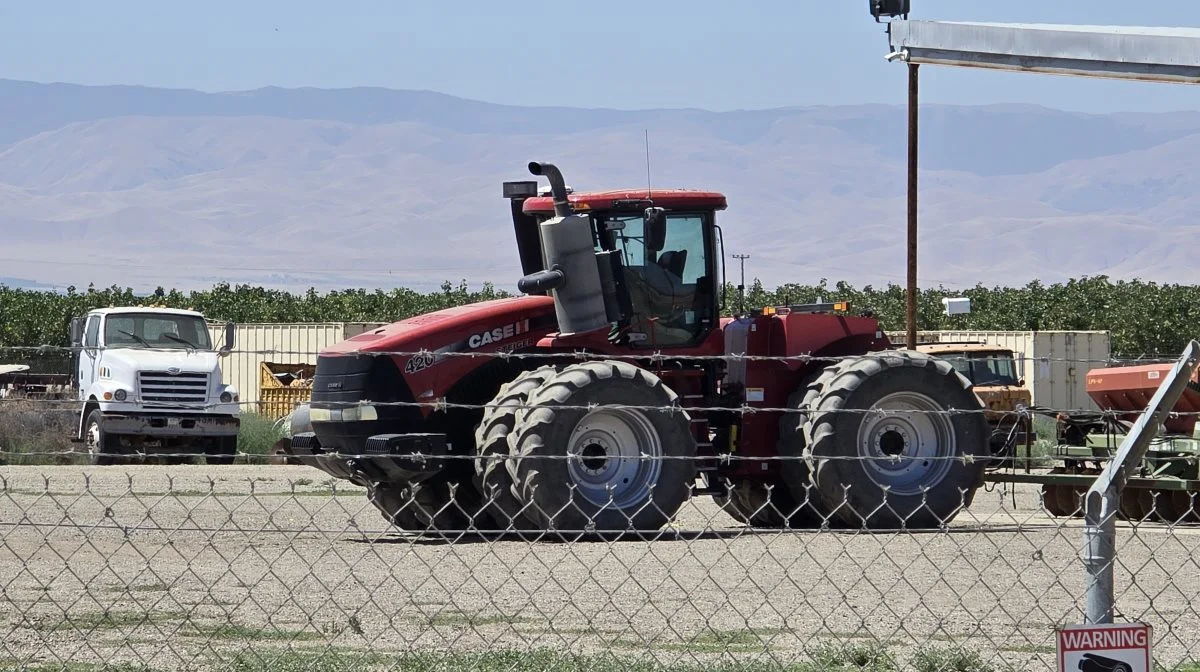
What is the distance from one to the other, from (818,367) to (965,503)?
1.56m

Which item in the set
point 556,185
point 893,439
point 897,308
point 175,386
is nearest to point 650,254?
point 556,185

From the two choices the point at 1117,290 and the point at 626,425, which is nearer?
the point at 626,425

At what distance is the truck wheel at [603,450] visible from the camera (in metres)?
12.4

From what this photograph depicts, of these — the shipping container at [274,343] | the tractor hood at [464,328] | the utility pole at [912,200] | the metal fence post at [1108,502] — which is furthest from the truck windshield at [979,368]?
the metal fence post at [1108,502]

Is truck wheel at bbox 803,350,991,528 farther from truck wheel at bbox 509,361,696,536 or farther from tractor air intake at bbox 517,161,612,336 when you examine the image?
tractor air intake at bbox 517,161,612,336

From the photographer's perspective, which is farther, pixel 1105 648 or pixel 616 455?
pixel 616 455

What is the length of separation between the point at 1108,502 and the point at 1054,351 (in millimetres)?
32315

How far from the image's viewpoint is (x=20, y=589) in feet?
32.7

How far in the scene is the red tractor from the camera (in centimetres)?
1264

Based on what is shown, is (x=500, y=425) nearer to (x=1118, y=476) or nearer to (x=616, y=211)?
(x=616, y=211)

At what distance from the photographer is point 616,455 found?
1281 cm

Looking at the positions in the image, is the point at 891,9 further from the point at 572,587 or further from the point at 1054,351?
the point at 1054,351

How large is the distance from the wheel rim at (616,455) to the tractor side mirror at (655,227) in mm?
1640

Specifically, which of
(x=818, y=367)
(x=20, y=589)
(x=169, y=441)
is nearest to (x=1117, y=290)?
(x=169, y=441)
